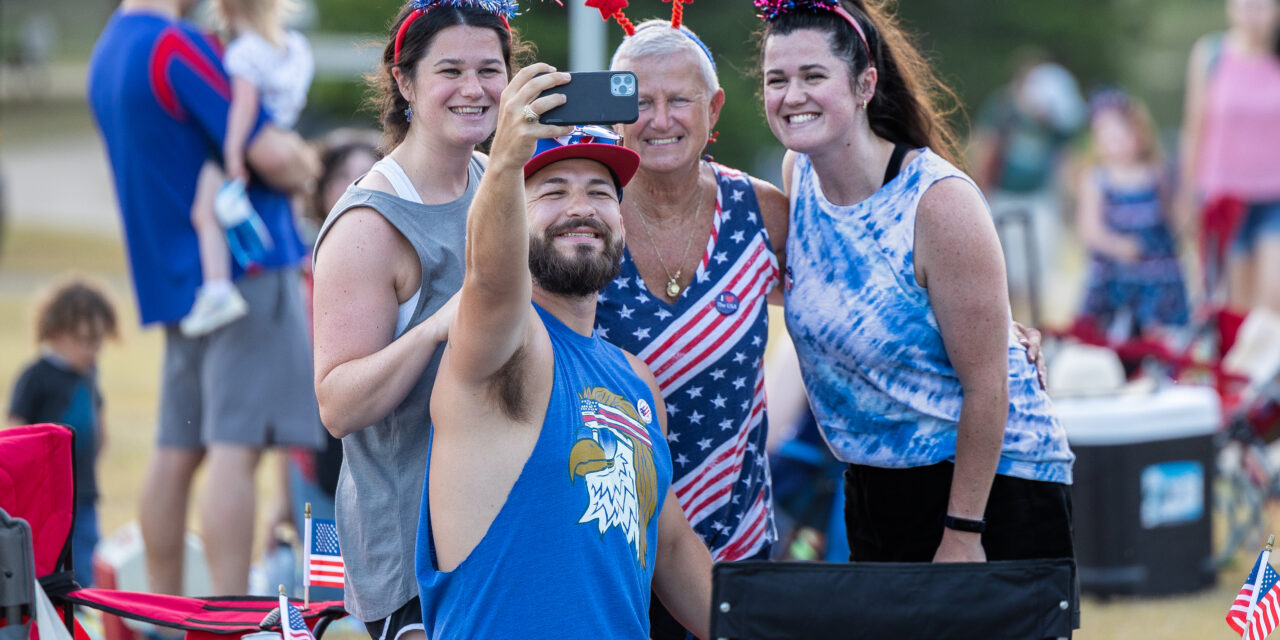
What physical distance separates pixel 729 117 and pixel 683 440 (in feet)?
69.5

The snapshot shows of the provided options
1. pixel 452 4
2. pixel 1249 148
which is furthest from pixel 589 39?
pixel 452 4

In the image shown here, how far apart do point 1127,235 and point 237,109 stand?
5885 millimetres

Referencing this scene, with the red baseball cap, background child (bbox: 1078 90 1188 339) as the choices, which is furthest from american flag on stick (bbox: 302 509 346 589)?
background child (bbox: 1078 90 1188 339)

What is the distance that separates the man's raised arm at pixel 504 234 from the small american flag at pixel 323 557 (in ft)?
2.82

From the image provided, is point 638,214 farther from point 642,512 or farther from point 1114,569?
point 1114,569

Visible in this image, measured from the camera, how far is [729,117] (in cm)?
2375

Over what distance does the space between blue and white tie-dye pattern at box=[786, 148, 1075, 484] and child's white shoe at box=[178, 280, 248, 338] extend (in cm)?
200

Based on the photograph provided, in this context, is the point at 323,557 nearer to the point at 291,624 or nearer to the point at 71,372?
the point at 291,624

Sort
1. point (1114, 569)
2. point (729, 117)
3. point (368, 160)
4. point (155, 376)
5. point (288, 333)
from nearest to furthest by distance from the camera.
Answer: point (288, 333) → point (368, 160) → point (1114, 569) → point (155, 376) → point (729, 117)

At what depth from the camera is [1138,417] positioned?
535 centimetres

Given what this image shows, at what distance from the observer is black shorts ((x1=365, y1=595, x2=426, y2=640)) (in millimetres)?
2646

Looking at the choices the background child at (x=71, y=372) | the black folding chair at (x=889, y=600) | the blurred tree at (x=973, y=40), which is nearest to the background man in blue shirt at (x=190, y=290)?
the background child at (x=71, y=372)

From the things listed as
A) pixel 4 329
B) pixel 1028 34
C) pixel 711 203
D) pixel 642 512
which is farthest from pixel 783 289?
pixel 1028 34

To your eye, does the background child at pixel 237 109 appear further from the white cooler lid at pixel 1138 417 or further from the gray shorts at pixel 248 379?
the white cooler lid at pixel 1138 417
